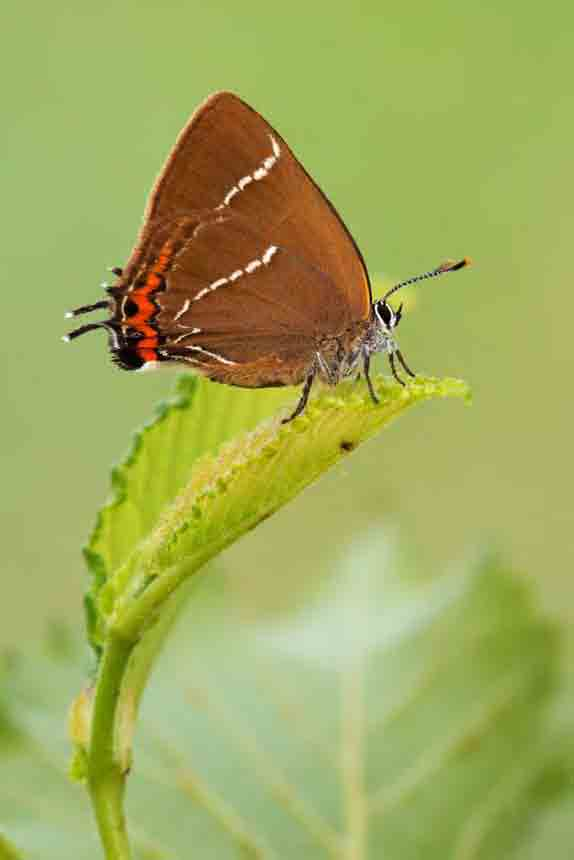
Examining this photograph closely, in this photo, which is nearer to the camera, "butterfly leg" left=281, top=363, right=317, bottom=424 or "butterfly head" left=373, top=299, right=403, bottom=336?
"butterfly leg" left=281, top=363, right=317, bottom=424

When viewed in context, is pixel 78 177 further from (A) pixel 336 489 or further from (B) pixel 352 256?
(B) pixel 352 256

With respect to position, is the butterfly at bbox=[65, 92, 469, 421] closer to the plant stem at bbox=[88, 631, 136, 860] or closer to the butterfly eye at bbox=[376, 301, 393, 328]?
the butterfly eye at bbox=[376, 301, 393, 328]

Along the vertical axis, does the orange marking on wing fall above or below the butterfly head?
above

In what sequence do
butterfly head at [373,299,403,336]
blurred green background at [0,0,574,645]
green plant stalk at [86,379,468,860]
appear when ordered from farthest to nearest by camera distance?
blurred green background at [0,0,574,645]
butterfly head at [373,299,403,336]
green plant stalk at [86,379,468,860]

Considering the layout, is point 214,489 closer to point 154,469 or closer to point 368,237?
point 154,469

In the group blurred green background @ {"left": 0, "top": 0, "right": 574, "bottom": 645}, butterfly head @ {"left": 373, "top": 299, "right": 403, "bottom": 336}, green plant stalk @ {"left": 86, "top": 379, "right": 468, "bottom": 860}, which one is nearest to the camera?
green plant stalk @ {"left": 86, "top": 379, "right": 468, "bottom": 860}

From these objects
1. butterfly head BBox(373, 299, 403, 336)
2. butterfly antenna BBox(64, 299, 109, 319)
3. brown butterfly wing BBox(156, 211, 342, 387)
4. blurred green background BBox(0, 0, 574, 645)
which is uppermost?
butterfly antenna BBox(64, 299, 109, 319)

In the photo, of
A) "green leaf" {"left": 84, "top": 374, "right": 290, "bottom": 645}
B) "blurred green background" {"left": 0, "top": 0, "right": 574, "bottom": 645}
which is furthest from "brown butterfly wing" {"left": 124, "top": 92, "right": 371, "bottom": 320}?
"blurred green background" {"left": 0, "top": 0, "right": 574, "bottom": 645}

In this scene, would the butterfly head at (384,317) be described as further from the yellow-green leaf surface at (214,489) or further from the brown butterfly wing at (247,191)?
the yellow-green leaf surface at (214,489)
